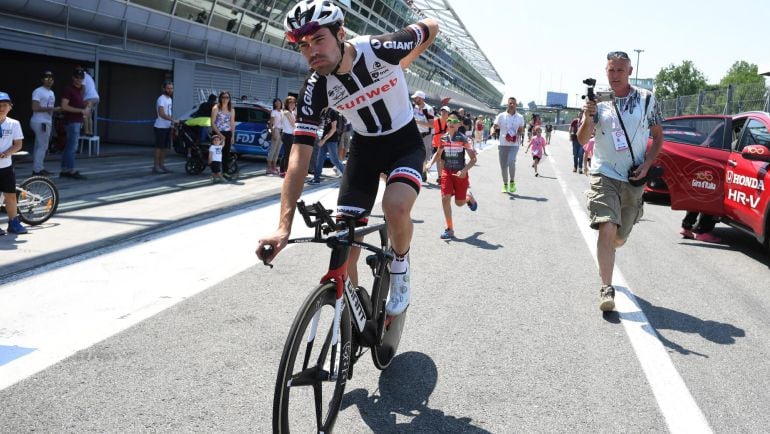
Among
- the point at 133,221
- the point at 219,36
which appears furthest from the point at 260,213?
the point at 219,36

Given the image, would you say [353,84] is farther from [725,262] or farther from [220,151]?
[220,151]

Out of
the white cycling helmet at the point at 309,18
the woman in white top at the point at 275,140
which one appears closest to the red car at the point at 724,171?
the white cycling helmet at the point at 309,18

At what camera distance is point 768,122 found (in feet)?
27.8

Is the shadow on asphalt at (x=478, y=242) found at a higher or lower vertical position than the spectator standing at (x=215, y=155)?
lower

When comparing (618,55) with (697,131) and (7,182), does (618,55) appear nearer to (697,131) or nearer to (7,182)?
(697,131)

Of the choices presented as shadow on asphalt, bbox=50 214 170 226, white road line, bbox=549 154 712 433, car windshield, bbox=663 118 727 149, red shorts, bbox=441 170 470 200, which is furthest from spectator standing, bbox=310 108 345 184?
white road line, bbox=549 154 712 433

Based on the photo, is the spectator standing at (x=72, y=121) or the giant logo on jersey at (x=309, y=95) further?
the spectator standing at (x=72, y=121)

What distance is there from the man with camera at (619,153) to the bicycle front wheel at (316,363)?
321 centimetres

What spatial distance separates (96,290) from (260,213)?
4.68 m

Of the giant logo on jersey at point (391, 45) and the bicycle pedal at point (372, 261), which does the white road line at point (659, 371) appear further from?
the giant logo on jersey at point (391, 45)

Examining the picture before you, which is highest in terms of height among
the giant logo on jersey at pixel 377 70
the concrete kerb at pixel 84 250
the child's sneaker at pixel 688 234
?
the giant logo on jersey at pixel 377 70

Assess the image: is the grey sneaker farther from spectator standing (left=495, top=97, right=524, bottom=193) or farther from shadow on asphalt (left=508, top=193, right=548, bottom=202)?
spectator standing (left=495, top=97, right=524, bottom=193)

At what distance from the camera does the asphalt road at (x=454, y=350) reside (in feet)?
11.5

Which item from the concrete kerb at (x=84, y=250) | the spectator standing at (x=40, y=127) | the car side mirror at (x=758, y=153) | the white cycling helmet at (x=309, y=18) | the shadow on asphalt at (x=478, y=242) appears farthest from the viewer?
the spectator standing at (x=40, y=127)
